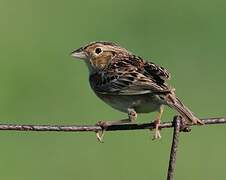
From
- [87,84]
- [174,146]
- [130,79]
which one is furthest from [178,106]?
[87,84]

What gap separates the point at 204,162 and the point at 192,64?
13.1 ft

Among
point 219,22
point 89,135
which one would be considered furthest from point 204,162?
point 219,22

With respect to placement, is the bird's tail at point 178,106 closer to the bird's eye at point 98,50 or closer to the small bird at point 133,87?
the small bird at point 133,87

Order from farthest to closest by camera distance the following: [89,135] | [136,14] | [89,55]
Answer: [136,14] < [89,135] < [89,55]

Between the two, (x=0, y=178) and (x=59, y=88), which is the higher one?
(x=59, y=88)

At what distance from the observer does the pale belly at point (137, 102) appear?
775 centimetres

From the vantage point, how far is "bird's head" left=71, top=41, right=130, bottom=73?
9.09 m

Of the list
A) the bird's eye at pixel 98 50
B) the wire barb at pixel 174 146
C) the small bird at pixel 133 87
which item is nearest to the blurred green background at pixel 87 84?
the bird's eye at pixel 98 50

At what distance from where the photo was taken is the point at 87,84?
50.2ft

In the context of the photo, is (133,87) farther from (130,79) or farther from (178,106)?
(178,106)

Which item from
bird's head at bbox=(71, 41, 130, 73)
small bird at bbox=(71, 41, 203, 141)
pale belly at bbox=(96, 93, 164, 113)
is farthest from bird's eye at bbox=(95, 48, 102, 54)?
pale belly at bbox=(96, 93, 164, 113)

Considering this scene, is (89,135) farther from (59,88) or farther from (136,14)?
(136,14)

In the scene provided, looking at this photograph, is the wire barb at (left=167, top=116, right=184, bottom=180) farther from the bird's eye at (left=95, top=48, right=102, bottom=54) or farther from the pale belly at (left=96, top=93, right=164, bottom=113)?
the bird's eye at (left=95, top=48, right=102, bottom=54)

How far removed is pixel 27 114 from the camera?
14148 millimetres
